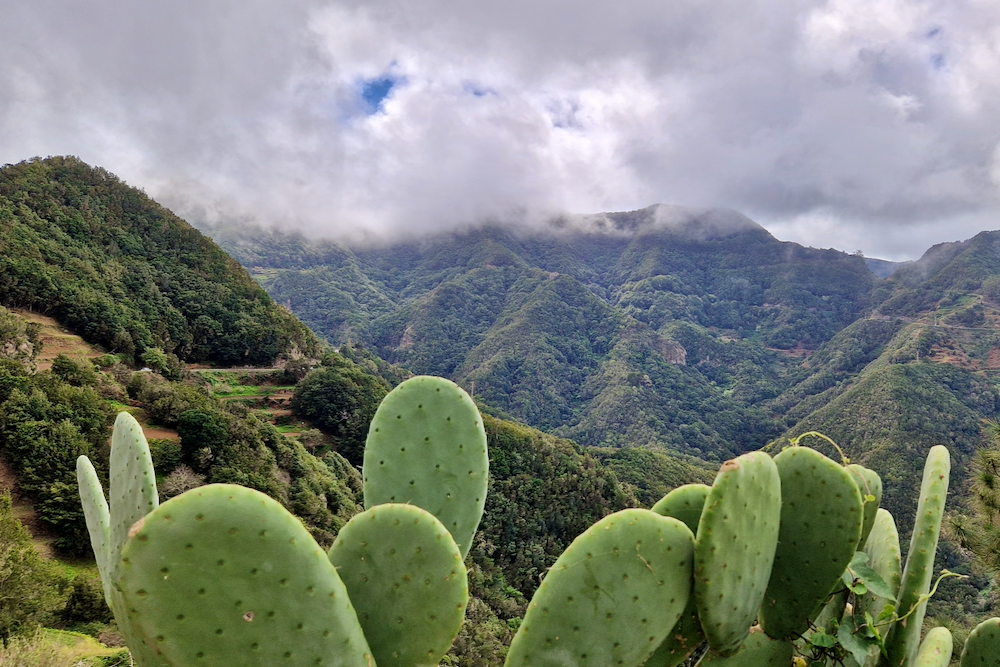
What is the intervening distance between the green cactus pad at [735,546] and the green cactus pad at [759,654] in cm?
10

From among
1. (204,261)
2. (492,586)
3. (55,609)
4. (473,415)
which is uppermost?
(204,261)

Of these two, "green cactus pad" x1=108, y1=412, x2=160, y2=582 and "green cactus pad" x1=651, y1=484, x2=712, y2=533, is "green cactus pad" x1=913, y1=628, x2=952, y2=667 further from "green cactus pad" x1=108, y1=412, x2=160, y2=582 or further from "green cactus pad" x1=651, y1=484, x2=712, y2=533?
"green cactus pad" x1=108, y1=412, x2=160, y2=582

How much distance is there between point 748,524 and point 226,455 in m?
16.9

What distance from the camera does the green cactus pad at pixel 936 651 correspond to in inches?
69.5

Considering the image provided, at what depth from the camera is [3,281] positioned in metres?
21.2

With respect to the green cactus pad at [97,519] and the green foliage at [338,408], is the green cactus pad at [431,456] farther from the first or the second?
the green foliage at [338,408]

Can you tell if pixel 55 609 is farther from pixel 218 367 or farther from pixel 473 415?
pixel 218 367

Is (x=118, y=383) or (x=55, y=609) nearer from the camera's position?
(x=55, y=609)

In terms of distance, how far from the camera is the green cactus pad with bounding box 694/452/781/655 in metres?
1.57

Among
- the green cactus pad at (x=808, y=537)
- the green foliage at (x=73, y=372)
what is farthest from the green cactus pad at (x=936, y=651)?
the green foliage at (x=73, y=372)

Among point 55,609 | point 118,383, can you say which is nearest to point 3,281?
point 118,383

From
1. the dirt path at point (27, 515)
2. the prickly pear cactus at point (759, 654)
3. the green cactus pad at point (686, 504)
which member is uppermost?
the green cactus pad at point (686, 504)

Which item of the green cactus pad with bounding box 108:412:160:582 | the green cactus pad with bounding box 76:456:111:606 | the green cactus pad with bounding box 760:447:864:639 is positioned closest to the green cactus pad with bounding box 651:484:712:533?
the green cactus pad with bounding box 760:447:864:639

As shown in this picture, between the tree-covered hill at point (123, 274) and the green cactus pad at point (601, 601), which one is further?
the tree-covered hill at point (123, 274)
